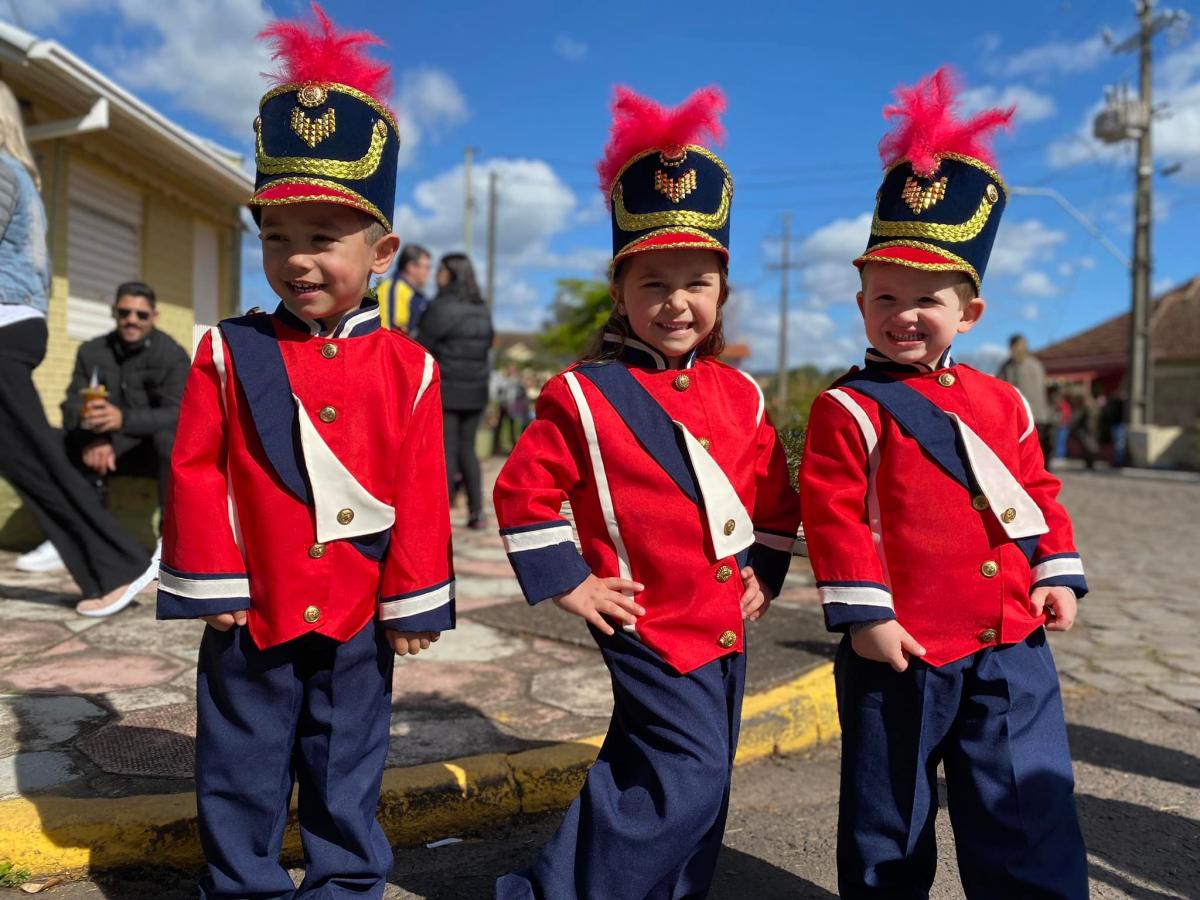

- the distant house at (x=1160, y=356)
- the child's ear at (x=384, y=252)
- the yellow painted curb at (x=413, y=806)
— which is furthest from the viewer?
the distant house at (x=1160, y=356)

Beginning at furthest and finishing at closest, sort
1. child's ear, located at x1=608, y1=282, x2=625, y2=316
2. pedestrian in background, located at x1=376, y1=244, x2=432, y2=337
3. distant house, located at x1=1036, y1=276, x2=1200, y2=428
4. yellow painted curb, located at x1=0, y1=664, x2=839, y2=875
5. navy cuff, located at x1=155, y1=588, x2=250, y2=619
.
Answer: distant house, located at x1=1036, y1=276, x2=1200, y2=428
pedestrian in background, located at x1=376, y1=244, x2=432, y2=337
yellow painted curb, located at x1=0, y1=664, x2=839, y2=875
child's ear, located at x1=608, y1=282, x2=625, y2=316
navy cuff, located at x1=155, y1=588, x2=250, y2=619

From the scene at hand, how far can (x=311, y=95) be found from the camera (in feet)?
6.80

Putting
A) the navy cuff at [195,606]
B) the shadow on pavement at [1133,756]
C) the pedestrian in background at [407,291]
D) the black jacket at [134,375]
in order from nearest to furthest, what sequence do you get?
the navy cuff at [195,606] → the shadow on pavement at [1133,756] → the black jacket at [134,375] → the pedestrian in background at [407,291]

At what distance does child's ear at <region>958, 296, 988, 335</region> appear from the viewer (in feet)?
7.30

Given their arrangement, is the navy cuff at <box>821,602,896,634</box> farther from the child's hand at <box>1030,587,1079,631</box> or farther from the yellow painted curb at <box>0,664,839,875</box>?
the yellow painted curb at <box>0,664,839,875</box>

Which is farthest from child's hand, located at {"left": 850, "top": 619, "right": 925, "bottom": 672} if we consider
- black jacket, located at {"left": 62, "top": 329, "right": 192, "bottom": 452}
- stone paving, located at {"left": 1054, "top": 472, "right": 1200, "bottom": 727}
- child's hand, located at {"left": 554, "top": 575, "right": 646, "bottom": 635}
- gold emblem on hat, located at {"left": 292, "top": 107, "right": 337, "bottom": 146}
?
black jacket, located at {"left": 62, "top": 329, "right": 192, "bottom": 452}

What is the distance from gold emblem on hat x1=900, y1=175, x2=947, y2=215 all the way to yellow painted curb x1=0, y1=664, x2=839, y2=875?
6.27ft

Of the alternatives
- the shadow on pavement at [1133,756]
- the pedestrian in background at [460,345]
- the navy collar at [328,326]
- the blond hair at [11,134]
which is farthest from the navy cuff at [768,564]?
the pedestrian in background at [460,345]

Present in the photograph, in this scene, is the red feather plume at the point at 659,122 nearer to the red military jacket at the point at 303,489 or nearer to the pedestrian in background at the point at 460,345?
the red military jacket at the point at 303,489

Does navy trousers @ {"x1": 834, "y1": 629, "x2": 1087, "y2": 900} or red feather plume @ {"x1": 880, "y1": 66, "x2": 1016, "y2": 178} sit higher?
red feather plume @ {"x1": 880, "y1": 66, "x2": 1016, "y2": 178}

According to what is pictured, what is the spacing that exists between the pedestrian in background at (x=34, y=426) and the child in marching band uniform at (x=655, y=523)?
2495 millimetres

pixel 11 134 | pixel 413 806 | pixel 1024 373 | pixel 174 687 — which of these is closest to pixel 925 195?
pixel 413 806

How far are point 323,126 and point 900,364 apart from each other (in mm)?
1390

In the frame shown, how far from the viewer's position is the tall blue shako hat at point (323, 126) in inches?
80.9
